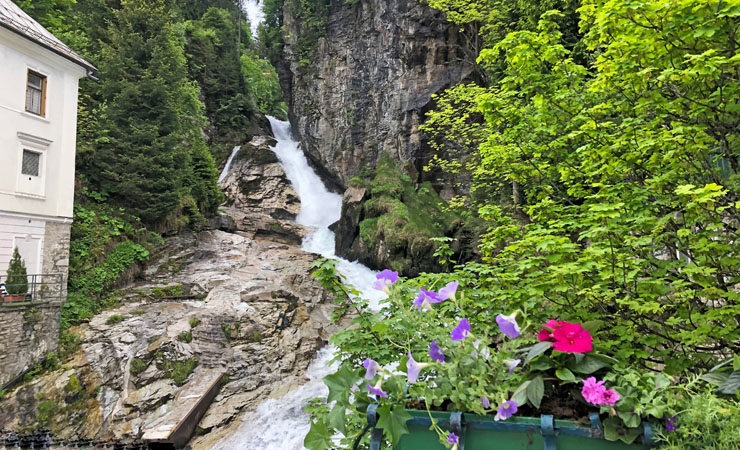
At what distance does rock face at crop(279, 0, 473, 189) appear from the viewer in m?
20.4

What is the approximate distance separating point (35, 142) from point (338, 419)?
14.9 metres

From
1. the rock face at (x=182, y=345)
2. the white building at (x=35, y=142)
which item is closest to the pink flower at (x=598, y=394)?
the rock face at (x=182, y=345)

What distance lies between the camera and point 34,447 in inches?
297

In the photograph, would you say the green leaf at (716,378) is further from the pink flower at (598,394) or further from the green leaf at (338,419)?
the green leaf at (338,419)

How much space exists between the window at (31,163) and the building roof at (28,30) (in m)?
3.40

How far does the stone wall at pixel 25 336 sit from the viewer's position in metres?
9.20

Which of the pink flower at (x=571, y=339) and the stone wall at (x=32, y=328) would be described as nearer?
the pink flower at (x=571, y=339)

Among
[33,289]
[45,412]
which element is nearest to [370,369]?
[45,412]

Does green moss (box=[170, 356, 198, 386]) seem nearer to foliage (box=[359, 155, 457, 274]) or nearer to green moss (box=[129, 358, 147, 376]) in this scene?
green moss (box=[129, 358, 147, 376])

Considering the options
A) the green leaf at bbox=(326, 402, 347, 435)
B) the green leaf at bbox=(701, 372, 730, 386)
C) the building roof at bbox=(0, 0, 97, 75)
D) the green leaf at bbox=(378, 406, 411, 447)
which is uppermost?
the building roof at bbox=(0, 0, 97, 75)

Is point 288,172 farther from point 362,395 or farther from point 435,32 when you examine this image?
point 362,395

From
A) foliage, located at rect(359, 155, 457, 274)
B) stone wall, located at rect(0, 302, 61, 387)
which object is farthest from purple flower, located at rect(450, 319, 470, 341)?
foliage, located at rect(359, 155, 457, 274)

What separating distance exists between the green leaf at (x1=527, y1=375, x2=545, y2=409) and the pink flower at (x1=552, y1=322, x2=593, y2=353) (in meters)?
0.15

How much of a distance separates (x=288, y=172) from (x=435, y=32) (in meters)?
13.9
